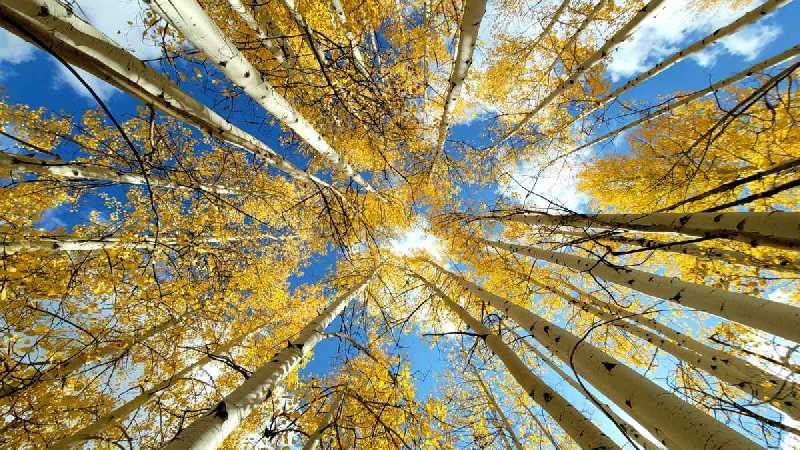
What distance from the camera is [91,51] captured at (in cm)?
134

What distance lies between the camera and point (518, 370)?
2084 mm

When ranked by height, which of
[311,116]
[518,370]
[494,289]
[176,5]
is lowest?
[518,370]

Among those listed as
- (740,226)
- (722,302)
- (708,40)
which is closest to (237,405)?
(740,226)

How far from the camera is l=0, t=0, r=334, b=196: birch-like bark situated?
3.84 feet

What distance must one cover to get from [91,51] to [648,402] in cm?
311

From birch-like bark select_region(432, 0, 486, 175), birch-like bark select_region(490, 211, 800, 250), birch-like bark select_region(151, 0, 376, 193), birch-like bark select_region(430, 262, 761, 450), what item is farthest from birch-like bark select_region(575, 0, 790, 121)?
birch-like bark select_region(151, 0, 376, 193)

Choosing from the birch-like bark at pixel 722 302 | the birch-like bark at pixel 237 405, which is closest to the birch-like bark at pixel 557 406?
the birch-like bark at pixel 722 302

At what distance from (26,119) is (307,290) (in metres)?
6.98

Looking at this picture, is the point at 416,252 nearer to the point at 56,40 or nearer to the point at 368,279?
the point at 368,279

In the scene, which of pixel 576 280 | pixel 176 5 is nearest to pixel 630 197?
pixel 576 280

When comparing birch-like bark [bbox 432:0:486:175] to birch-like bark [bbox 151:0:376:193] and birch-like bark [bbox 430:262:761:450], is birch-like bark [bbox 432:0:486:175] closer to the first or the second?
birch-like bark [bbox 151:0:376:193]

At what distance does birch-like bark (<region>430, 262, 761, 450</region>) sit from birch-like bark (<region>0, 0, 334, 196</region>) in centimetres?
286

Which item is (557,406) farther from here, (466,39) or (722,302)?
(466,39)

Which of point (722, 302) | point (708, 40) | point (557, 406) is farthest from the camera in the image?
point (708, 40)
